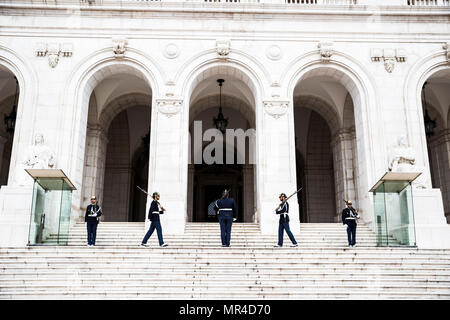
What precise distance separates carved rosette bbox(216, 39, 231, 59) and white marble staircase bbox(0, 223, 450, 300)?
7824 mm

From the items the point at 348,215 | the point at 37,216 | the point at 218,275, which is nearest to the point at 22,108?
the point at 37,216

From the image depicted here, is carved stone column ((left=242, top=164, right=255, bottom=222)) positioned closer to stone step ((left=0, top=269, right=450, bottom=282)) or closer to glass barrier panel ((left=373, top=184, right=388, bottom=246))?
glass barrier panel ((left=373, top=184, right=388, bottom=246))

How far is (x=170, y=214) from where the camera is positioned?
541 inches

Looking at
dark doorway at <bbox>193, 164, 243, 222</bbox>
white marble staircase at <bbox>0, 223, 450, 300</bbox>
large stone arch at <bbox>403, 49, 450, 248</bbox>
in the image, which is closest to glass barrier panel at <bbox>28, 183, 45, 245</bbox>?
white marble staircase at <bbox>0, 223, 450, 300</bbox>

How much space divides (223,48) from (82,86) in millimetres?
5026

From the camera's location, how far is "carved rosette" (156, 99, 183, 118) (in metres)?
14.9

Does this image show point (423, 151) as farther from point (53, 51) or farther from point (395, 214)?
point (53, 51)

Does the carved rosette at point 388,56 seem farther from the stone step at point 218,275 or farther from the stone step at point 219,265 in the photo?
the stone step at point 218,275

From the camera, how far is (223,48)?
15.3m

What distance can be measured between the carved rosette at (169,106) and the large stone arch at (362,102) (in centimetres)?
368

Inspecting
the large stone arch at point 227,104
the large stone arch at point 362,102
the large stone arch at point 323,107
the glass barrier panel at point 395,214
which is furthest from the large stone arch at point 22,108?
the large stone arch at point 323,107

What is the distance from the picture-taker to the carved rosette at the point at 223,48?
15305 millimetres

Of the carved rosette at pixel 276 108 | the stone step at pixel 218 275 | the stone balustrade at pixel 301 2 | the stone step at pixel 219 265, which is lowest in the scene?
the stone step at pixel 218 275
